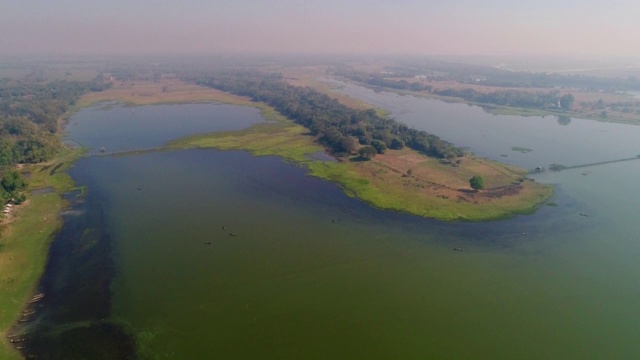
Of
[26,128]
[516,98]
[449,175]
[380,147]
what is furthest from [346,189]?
[516,98]

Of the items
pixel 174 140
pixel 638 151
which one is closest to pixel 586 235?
pixel 638 151

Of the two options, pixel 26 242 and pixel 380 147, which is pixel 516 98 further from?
pixel 26 242

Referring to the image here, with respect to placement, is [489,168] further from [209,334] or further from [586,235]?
[209,334]

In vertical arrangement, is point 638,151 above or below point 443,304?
above

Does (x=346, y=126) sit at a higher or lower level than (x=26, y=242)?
higher

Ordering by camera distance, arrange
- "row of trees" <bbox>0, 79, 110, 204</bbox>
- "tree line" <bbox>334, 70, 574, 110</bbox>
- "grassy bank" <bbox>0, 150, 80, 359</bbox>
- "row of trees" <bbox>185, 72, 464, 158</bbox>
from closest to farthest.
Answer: "grassy bank" <bbox>0, 150, 80, 359</bbox>, "row of trees" <bbox>0, 79, 110, 204</bbox>, "row of trees" <bbox>185, 72, 464, 158</bbox>, "tree line" <bbox>334, 70, 574, 110</bbox>

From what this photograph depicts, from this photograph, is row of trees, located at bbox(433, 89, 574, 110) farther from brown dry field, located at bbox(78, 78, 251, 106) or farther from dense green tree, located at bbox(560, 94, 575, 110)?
brown dry field, located at bbox(78, 78, 251, 106)

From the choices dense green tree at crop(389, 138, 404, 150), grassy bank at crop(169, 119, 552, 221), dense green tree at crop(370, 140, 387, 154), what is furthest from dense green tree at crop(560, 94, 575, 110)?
dense green tree at crop(370, 140, 387, 154)
